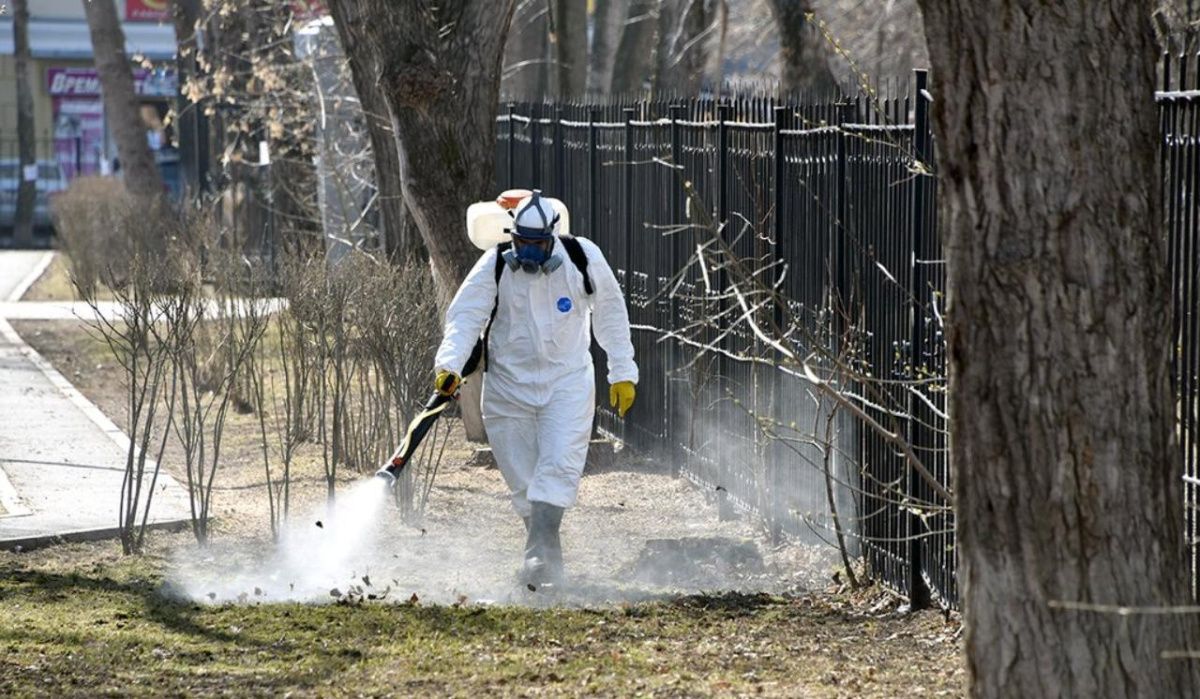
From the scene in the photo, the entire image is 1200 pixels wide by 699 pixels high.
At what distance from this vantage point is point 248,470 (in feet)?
37.8

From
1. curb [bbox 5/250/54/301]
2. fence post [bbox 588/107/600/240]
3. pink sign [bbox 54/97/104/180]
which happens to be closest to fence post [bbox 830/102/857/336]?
fence post [bbox 588/107/600/240]

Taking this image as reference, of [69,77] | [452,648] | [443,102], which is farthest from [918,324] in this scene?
[69,77]

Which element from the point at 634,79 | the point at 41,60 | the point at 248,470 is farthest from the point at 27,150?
the point at 248,470

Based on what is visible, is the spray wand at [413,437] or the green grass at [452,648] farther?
the spray wand at [413,437]

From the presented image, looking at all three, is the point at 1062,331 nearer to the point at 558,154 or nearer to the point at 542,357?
the point at 542,357

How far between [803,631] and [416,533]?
290cm

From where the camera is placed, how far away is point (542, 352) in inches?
305

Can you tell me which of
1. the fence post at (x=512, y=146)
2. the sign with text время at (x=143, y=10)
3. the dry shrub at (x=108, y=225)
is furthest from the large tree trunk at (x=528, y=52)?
the sign with text время at (x=143, y=10)

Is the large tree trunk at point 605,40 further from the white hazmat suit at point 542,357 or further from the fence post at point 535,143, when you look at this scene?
the white hazmat suit at point 542,357

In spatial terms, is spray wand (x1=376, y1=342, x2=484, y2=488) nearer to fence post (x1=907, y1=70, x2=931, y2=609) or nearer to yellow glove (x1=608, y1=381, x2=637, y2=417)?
yellow glove (x1=608, y1=381, x2=637, y2=417)

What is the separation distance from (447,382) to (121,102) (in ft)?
66.0

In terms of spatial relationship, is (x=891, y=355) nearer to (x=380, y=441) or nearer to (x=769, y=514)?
(x=769, y=514)

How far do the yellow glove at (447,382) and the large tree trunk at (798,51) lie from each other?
8291 mm

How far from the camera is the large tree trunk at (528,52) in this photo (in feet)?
71.9
